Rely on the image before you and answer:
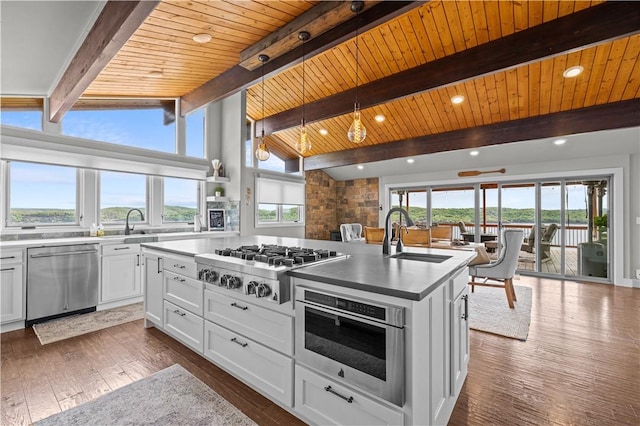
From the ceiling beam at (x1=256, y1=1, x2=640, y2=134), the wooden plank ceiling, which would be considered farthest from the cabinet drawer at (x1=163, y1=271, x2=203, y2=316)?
the ceiling beam at (x1=256, y1=1, x2=640, y2=134)

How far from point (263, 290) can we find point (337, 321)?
1.62 feet

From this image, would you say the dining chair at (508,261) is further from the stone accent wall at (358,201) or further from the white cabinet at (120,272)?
the white cabinet at (120,272)

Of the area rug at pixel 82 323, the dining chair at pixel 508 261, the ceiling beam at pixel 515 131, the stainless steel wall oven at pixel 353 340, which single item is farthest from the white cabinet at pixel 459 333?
the ceiling beam at pixel 515 131

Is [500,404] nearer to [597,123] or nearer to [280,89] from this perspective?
[597,123]

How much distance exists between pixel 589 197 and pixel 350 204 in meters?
5.25

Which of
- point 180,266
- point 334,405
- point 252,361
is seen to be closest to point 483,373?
point 334,405

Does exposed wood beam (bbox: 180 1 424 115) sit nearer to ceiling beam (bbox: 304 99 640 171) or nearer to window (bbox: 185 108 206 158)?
window (bbox: 185 108 206 158)

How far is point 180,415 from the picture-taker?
1.79m

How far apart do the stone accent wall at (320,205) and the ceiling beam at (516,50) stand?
351 cm

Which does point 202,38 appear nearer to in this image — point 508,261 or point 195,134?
point 195,134

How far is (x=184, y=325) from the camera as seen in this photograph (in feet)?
8.18

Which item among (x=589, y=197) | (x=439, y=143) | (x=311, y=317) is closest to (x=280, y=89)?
(x=439, y=143)

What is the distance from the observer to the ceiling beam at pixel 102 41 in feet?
6.89

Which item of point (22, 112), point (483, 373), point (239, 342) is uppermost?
point (22, 112)
